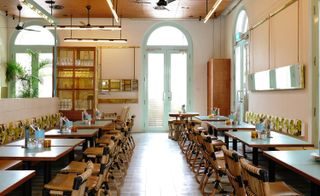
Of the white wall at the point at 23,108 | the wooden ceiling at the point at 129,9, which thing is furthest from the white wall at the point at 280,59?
the white wall at the point at 23,108

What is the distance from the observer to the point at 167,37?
13.2m

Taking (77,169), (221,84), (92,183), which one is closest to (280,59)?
(221,84)

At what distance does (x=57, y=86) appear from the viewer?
11648 mm

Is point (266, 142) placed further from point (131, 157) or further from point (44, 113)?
point (44, 113)

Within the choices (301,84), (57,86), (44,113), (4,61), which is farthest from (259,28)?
(4,61)

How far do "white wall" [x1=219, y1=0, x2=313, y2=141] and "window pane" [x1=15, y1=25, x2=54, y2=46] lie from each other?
6.49 metres

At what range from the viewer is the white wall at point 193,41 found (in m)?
13.0

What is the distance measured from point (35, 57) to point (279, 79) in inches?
339

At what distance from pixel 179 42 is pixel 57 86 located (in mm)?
4494

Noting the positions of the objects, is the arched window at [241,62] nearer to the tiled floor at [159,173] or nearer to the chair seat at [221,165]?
the tiled floor at [159,173]

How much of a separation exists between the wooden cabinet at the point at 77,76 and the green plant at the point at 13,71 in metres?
1.77

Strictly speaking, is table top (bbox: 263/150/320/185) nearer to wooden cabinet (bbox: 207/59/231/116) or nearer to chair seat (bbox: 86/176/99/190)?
chair seat (bbox: 86/176/99/190)

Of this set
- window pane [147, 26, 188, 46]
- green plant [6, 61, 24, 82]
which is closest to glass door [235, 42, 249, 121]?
window pane [147, 26, 188, 46]

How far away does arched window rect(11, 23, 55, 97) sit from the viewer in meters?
12.8
